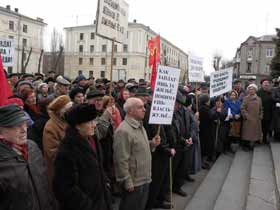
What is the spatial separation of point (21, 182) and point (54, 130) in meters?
1.10

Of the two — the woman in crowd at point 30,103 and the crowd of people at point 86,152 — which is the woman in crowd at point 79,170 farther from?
the woman in crowd at point 30,103

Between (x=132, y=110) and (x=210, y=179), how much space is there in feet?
12.0

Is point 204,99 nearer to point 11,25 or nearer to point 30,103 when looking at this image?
point 30,103

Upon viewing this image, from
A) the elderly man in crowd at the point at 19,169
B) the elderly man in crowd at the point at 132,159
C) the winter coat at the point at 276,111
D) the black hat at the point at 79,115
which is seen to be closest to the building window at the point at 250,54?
the winter coat at the point at 276,111

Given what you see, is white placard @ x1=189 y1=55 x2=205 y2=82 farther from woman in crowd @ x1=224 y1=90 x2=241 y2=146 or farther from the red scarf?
the red scarf

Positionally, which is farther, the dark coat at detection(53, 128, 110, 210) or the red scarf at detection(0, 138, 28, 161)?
the dark coat at detection(53, 128, 110, 210)

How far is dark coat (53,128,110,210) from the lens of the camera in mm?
2969

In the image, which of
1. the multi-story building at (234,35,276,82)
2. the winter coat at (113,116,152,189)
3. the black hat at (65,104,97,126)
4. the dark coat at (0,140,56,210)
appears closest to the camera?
the dark coat at (0,140,56,210)

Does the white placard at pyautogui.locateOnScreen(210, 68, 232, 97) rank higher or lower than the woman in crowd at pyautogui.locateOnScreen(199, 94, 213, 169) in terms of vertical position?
higher

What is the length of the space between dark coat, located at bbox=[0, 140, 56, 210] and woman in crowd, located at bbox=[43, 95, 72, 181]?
63cm

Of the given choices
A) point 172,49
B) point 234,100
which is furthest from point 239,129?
point 172,49

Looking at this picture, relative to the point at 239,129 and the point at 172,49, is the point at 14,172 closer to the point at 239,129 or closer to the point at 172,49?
the point at 239,129

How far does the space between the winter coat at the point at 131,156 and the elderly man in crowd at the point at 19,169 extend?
1.18m

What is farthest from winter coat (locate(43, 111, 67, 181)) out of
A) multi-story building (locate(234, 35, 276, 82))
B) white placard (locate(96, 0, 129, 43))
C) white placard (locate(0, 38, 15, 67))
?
multi-story building (locate(234, 35, 276, 82))
